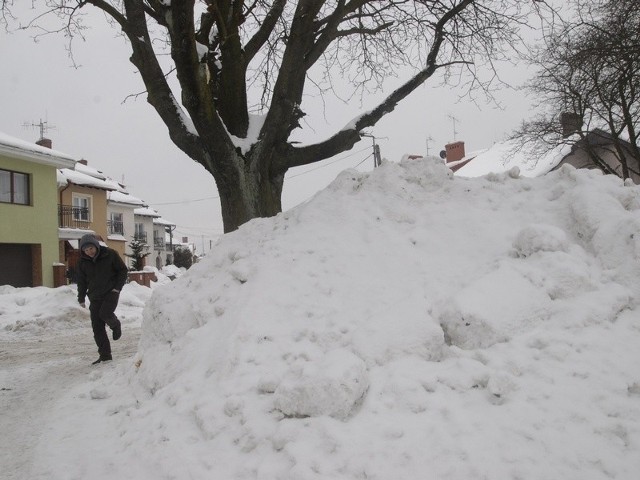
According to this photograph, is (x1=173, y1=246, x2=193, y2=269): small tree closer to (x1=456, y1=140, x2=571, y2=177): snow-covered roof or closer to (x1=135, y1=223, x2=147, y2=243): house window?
(x1=135, y1=223, x2=147, y2=243): house window

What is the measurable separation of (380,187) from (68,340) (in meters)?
6.33

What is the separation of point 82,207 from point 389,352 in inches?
1019

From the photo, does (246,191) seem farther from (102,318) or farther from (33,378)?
(33,378)

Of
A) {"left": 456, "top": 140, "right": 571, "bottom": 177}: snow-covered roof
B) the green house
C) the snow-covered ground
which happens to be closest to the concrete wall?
the green house

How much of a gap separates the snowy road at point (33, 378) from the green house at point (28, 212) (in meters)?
11.1

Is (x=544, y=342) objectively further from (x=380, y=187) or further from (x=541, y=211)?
(x=380, y=187)

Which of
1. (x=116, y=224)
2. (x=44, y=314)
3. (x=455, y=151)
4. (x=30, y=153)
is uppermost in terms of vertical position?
(x=455, y=151)

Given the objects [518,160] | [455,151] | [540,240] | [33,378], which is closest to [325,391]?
[540,240]

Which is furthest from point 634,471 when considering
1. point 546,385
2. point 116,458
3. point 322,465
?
point 116,458

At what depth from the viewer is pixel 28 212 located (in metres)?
18.0

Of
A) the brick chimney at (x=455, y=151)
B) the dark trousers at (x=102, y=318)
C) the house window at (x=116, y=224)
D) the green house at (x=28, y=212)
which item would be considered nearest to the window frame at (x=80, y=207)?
the green house at (x=28, y=212)

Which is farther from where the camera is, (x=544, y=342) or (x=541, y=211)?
(x=541, y=211)

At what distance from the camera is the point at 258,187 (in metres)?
6.02

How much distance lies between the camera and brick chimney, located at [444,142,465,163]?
3170 cm
